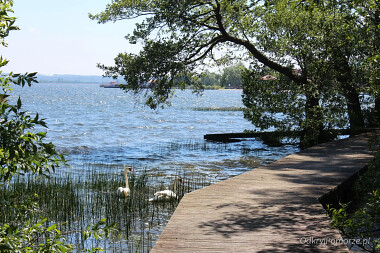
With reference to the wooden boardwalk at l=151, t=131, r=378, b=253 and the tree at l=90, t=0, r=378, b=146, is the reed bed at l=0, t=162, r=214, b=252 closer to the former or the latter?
the wooden boardwalk at l=151, t=131, r=378, b=253

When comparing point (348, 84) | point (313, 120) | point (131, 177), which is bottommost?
point (131, 177)

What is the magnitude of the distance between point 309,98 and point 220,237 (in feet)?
39.3

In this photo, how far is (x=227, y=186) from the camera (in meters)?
8.44

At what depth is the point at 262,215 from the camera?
6480 mm

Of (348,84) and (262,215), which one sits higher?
(348,84)

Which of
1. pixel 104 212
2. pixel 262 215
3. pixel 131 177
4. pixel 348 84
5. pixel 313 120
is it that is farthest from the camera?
pixel 348 84

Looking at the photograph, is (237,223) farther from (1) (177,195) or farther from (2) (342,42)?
(2) (342,42)

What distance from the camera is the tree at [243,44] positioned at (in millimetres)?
16328

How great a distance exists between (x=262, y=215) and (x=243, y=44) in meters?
12.2

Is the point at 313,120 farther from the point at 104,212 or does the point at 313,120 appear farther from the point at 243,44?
the point at 104,212

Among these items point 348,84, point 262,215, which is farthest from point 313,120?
point 262,215

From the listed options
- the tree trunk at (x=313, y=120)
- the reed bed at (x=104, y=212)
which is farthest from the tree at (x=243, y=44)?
the reed bed at (x=104, y=212)

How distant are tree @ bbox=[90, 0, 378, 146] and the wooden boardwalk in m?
6.70

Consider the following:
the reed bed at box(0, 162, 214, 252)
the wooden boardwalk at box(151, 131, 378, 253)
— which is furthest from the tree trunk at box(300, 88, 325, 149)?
the reed bed at box(0, 162, 214, 252)
